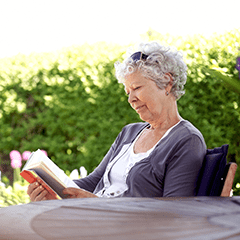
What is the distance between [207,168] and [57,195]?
0.89m

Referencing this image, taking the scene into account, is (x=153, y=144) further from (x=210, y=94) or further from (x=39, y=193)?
(x=210, y=94)

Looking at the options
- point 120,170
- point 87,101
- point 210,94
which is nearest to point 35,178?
point 120,170

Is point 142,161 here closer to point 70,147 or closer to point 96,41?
point 70,147

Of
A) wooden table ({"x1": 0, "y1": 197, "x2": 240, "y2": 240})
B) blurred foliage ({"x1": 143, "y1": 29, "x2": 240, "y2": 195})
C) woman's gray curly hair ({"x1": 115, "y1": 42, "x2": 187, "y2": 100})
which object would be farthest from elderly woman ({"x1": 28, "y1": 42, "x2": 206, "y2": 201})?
blurred foliage ({"x1": 143, "y1": 29, "x2": 240, "y2": 195})

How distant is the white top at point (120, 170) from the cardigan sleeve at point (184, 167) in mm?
232

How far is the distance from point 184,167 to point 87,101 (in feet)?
12.5

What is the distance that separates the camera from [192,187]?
71.0 inches

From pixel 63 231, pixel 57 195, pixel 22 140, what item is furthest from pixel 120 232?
pixel 22 140

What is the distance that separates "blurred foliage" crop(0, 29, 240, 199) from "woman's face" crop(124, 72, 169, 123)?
279 cm

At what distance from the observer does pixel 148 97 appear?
219 cm

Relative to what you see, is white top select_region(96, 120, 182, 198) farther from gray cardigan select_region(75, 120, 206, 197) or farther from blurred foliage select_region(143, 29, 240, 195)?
blurred foliage select_region(143, 29, 240, 195)

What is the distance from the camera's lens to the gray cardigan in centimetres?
182

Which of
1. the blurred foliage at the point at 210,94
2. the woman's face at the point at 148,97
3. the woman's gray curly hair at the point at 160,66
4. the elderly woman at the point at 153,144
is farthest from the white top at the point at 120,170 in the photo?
the blurred foliage at the point at 210,94

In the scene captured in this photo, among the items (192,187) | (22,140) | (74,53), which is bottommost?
(22,140)
